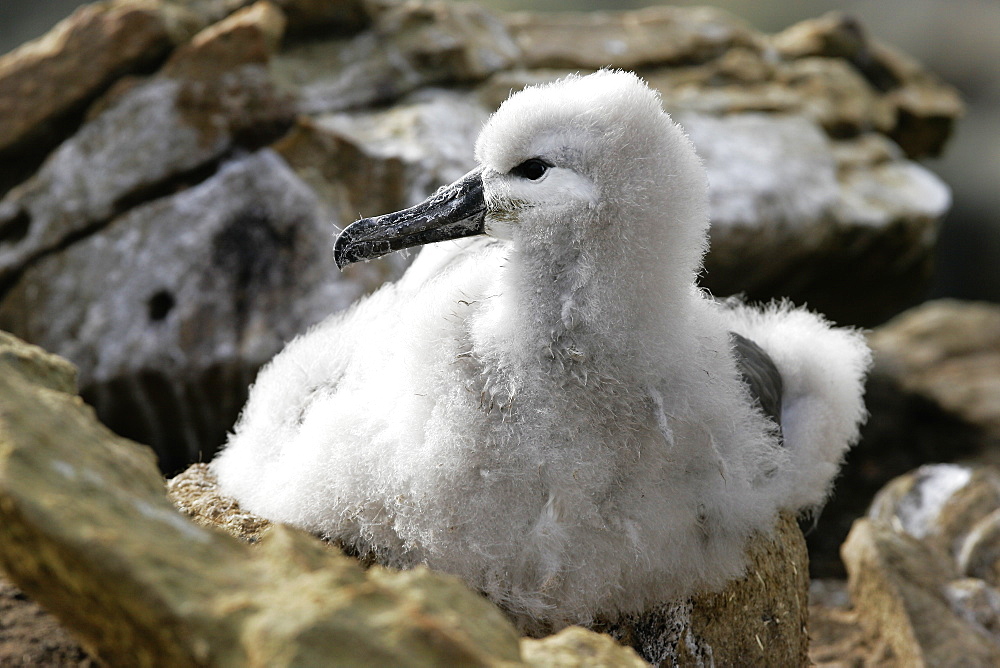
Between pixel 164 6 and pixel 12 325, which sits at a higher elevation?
pixel 164 6

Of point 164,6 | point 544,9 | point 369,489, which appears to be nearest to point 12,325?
point 164,6

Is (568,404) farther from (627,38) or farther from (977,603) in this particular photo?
(627,38)

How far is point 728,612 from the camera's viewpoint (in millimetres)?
2154

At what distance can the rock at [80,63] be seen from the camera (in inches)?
164

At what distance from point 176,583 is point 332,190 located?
3.13 meters

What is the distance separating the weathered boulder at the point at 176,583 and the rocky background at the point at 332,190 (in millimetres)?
1213

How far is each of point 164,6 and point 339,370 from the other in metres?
2.75

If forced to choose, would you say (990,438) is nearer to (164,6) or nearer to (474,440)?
(474,440)

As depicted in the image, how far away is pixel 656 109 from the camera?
182 centimetres

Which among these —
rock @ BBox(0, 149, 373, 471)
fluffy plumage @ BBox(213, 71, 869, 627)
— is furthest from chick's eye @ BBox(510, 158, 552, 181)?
rock @ BBox(0, 149, 373, 471)

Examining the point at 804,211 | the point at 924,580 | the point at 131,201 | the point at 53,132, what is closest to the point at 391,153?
the point at 131,201

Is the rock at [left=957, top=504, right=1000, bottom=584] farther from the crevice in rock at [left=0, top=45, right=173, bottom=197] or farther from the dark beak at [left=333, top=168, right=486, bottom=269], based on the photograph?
the crevice in rock at [left=0, top=45, right=173, bottom=197]

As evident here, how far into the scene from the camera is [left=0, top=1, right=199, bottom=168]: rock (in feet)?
13.7

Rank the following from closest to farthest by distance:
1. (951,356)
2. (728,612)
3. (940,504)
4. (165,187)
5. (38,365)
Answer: (38,365) < (728,612) < (940,504) < (165,187) < (951,356)
